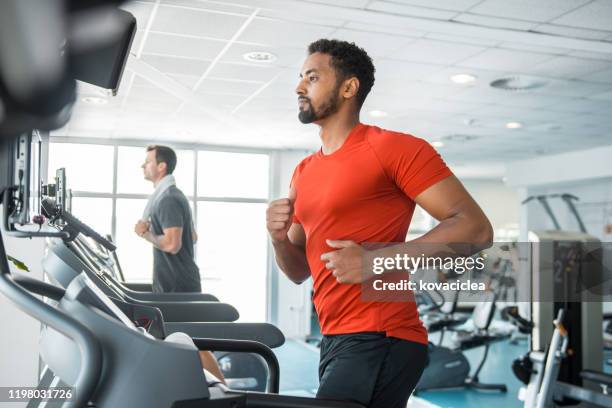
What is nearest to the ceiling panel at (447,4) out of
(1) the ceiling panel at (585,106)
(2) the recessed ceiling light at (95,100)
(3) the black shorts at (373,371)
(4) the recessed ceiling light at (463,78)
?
(4) the recessed ceiling light at (463,78)

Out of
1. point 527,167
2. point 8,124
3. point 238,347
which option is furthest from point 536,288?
point 527,167

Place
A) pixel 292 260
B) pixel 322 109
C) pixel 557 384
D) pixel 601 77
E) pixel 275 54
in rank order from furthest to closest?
pixel 601 77, pixel 275 54, pixel 557 384, pixel 292 260, pixel 322 109

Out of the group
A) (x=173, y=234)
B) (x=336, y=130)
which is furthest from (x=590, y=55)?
(x=336, y=130)

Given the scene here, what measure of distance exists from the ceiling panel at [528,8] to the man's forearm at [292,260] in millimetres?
2304

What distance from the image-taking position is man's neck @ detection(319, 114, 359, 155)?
1591mm

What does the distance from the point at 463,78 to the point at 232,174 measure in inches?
177

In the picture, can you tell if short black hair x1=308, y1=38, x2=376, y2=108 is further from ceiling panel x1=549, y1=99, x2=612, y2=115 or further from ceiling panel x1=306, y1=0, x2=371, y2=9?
ceiling panel x1=549, y1=99, x2=612, y2=115

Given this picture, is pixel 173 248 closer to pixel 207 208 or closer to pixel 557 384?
pixel 557 384

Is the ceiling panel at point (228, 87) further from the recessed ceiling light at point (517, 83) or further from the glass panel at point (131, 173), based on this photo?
the glass panel at point (131, 173)

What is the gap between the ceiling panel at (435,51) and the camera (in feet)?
13.3

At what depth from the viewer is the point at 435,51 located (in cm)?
421

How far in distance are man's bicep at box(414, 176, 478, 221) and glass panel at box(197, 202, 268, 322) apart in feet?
24.1

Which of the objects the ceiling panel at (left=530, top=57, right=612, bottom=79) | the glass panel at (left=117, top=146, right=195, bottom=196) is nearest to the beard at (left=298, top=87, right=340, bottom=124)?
the ceiling panel at (left=530, top=57, right=612, bottom=79)

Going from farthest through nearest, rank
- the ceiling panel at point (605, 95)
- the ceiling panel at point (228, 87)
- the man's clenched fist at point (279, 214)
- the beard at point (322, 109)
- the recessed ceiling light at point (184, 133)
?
the recessed ceiling light at point (184, 133) < the ceiling panel at point (605, 95) < the ceiling panel at point (228, 87) < the beard at point (322, 109) < the man's clenched fist at point (279, 214)
